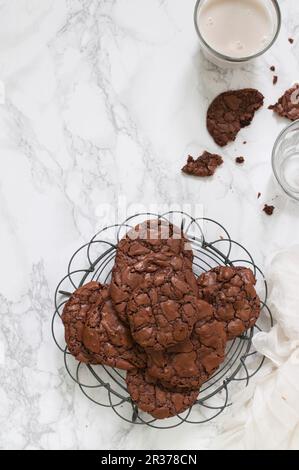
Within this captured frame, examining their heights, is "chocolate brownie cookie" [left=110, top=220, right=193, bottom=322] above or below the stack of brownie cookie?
above

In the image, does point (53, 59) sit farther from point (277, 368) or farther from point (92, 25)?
point (277, 368)

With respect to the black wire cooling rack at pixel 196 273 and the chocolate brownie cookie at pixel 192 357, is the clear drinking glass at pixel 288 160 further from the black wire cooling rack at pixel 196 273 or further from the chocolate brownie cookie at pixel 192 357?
the chocolate brownie cookie at pixel 192 357

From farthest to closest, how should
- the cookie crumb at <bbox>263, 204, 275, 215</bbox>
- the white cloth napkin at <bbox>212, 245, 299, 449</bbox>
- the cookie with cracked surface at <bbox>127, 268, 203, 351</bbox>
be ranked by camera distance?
1. the cookie crumb at <bbox>263, 204, 275, 215</bbox>
2. the white cloth napkin at <bbox>212, 245, 299, 449</bbox>
3. the cookie with cracked surface at <bbox>127, 268, 203, 351</bbox>

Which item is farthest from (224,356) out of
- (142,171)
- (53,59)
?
(53,59)

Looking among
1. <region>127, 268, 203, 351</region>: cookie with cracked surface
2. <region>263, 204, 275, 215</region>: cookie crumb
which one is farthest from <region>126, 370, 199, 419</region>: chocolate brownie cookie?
<region>263, 204, 275, 215</region>: cookie crumb

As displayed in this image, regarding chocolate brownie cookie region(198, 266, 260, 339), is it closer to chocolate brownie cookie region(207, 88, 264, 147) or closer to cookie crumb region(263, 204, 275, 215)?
cookie crumb region(263, 204, 275, 215)

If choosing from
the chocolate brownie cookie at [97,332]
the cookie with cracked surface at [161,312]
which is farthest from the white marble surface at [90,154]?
the cookie with cracked surface at [161,312]

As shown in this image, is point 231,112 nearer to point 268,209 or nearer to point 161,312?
point 268,209
